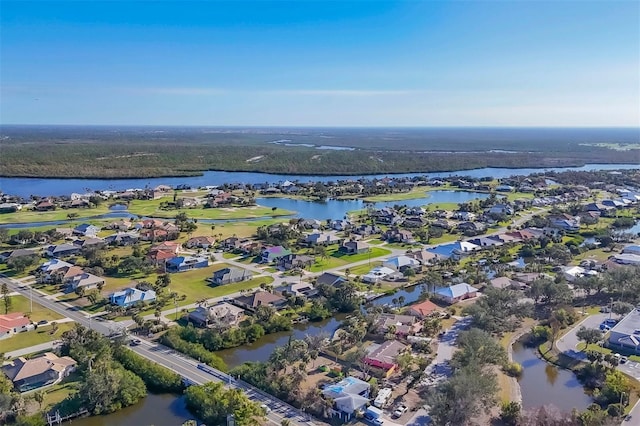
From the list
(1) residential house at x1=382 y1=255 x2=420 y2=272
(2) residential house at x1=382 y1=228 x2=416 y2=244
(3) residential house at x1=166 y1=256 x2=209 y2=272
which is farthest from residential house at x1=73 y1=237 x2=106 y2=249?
(2) residential house at x1=382 y1=228 x2=416 y2=244

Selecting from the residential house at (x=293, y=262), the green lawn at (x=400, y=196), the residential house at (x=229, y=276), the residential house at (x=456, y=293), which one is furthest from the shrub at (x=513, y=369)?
Result: the green lawn at (x=400, y=196)

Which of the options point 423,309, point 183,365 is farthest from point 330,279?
point 183,365

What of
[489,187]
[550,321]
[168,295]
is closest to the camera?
→ [550,321]

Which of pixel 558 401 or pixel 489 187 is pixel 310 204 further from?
pixel 558 401

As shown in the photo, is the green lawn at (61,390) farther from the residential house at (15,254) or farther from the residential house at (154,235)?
the residential house at (154,235)

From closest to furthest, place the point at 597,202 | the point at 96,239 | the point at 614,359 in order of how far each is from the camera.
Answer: the point at 614,359
the point at 96,239
the point at 597,202

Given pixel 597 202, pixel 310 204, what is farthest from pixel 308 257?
pixel 597 202

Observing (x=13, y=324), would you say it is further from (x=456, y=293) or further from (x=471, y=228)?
(x=471, y=228)

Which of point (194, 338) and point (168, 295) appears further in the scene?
point (168, 295)
